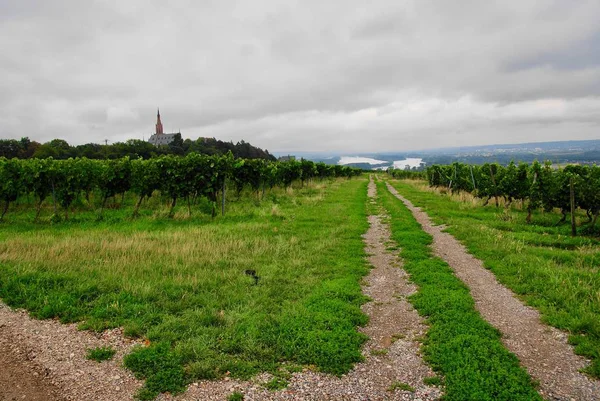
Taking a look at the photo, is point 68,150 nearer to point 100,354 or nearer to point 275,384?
point 100,354

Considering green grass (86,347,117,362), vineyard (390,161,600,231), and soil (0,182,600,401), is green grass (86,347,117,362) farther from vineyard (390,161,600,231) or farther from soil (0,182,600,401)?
vineyard (390,161,600,231)

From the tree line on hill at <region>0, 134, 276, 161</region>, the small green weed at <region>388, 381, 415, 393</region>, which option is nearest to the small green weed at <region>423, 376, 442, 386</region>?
the small green weed at <region>388, 381, 415, 393</region>

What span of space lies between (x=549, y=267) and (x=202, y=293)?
9282mm

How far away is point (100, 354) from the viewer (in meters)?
5.33

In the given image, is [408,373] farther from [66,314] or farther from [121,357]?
[66,314]

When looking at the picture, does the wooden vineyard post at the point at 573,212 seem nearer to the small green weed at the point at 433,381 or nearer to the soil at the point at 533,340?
the soil at the point at 533,340

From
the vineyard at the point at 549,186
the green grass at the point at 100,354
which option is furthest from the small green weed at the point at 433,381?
the vineyard at the point at 549,186

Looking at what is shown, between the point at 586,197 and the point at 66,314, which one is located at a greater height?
the point at 586,197

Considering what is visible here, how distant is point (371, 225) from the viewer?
638 inches

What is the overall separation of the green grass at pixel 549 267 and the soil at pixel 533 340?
185 mm

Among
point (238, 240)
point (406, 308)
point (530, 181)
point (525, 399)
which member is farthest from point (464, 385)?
point (530, 181)

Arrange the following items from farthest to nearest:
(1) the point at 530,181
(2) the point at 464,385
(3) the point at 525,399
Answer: (1) the point at 530,181 → (2) the point at 464,385 → (3) the point at 525,399

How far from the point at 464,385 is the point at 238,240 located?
936 centimetres

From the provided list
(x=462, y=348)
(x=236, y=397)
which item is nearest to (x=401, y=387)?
(x=462, y=348)
